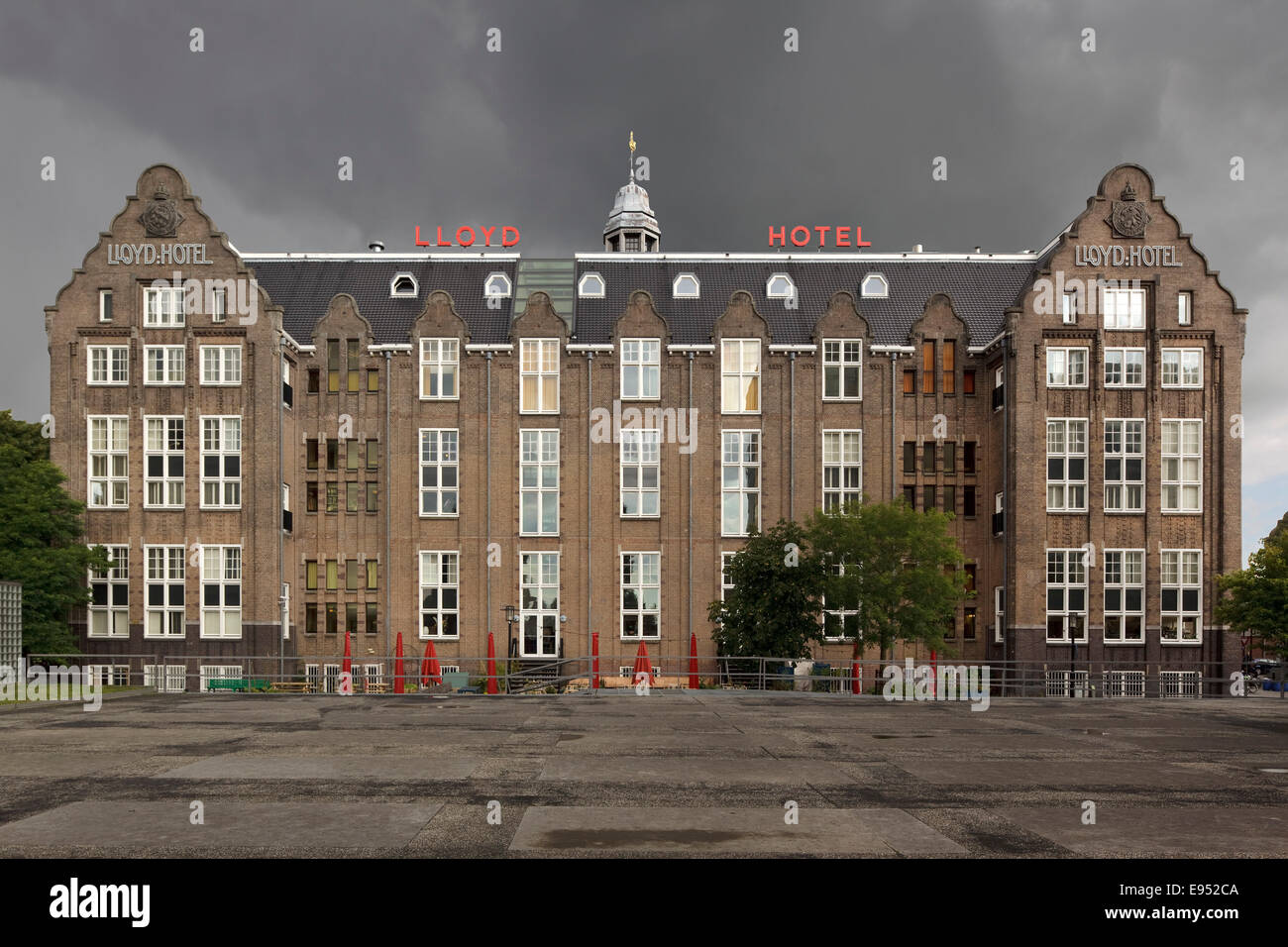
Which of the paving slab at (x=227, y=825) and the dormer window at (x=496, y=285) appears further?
the dormer window at (x=496, y=285)

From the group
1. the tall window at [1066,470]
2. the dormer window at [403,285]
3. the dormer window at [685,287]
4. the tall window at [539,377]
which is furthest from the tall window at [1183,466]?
the dormer window at [403,285]

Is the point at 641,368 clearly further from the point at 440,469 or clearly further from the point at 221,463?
the point at 221,463

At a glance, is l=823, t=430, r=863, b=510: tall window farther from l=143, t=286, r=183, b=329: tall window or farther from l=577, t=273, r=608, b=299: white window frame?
l=143, t=286, r=183, b=329: tall window

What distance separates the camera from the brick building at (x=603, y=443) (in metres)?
47.1

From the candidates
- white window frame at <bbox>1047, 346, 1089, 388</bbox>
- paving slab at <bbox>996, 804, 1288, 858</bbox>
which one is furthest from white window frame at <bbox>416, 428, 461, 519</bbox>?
paving slab at <bbox>996, 804, 1288, 858</bbox>

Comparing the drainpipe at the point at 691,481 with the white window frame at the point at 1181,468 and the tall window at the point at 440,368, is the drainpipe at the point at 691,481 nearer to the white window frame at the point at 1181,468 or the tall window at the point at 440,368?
the tall window at the point at 440,368

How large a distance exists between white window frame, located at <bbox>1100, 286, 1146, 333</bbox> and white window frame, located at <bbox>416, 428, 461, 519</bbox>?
1226 inches

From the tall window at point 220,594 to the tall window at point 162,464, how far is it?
292 centimetres

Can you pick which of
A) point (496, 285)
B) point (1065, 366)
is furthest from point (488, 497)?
point (1065, 366)

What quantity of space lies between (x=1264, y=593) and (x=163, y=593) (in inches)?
1777

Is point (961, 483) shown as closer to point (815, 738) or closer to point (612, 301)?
point (612, 301)

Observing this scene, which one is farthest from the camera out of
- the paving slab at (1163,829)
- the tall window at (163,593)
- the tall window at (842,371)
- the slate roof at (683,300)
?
the slate roof at (683,300)
